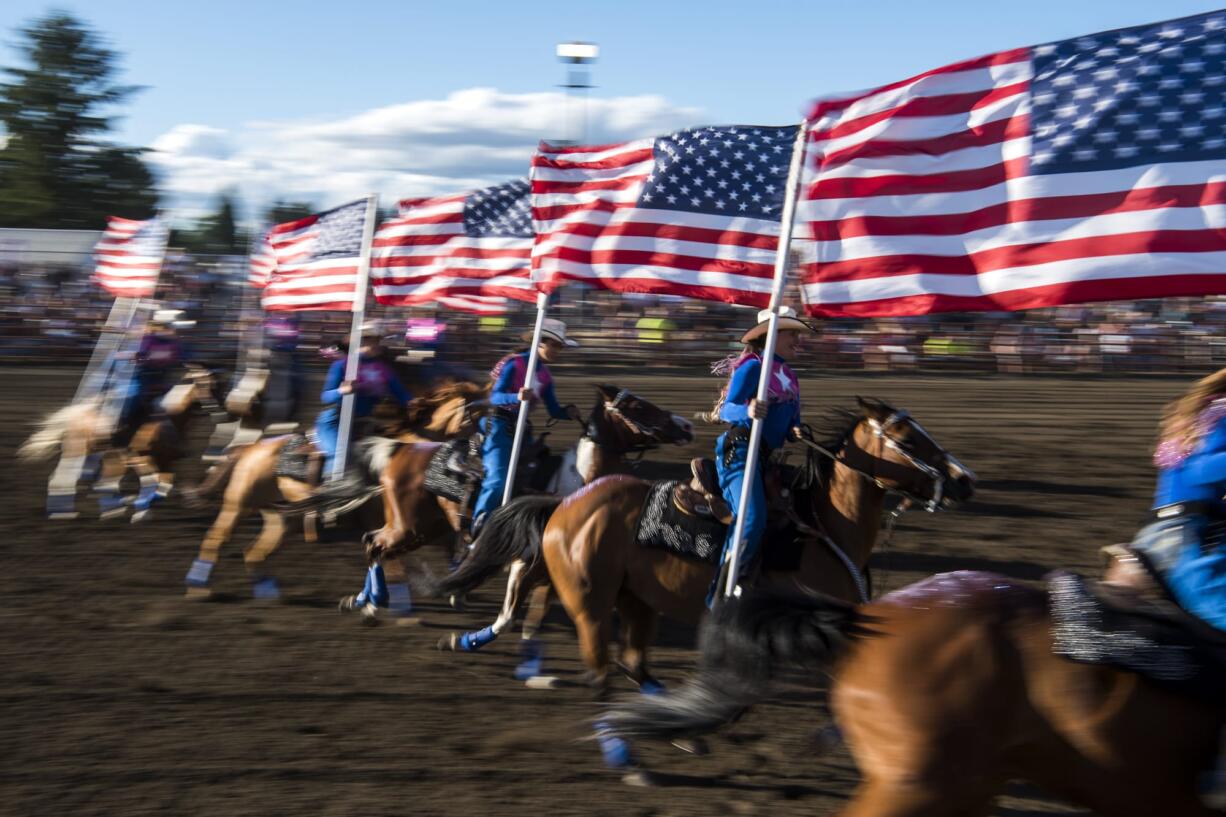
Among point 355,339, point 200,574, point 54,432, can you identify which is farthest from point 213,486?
point 54,432

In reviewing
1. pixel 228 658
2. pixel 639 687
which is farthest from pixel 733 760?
pixel 228 658

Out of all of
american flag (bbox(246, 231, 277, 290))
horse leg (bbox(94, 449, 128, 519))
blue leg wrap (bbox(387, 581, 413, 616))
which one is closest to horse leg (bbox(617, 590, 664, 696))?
blue leg wrap (bbox(387, 581, 413, 616))

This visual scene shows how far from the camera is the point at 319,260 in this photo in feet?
39.4

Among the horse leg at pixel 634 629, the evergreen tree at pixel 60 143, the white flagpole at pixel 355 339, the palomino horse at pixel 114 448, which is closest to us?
Answer: the horse leg at pixel 634 629

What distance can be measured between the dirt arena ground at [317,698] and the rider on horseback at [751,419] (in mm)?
1196

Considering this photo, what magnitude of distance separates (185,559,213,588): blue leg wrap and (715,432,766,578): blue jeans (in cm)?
514

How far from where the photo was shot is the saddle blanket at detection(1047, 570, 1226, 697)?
12.2 ft

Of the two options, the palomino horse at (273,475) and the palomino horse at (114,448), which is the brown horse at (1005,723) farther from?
the palomino horse at (114,448)

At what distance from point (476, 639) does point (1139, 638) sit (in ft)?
17.1

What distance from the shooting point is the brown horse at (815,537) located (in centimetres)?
694

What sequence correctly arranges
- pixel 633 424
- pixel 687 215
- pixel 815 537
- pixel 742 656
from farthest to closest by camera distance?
pixel 633 424
pixel 687 215
pixel 815 537
pixel 742 656

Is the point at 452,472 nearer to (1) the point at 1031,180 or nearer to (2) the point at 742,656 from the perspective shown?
(1) the point at 1031,180

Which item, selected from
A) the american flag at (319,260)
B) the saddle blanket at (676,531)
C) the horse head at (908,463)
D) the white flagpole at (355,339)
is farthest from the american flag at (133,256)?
the horse head at (908,463)

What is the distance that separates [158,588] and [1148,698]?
873 cm
